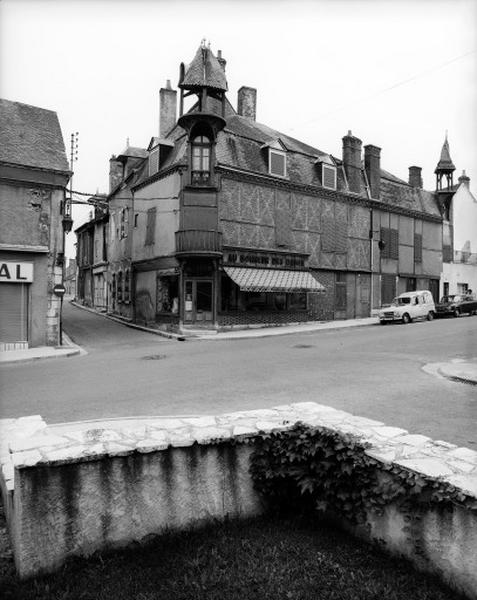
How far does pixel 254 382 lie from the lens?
996 centimetres

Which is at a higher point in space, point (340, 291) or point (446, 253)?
point (446, 253)

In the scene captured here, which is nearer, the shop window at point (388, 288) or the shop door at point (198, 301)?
the shop door at point (198, 301)

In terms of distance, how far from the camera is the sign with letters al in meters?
16.7

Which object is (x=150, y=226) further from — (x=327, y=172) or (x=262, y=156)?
(x=327, y=172)

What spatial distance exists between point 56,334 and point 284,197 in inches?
523

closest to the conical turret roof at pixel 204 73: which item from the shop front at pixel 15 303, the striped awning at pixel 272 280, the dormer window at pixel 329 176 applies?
the dormer window at pixel 329 176

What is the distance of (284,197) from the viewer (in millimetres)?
24500

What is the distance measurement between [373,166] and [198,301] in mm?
14911

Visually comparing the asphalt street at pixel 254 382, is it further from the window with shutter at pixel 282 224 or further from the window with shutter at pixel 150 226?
the window with shutter at pixel 150 226

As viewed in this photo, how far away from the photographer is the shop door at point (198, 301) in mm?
22141

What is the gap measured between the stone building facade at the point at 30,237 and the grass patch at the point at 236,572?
14661 millimetres

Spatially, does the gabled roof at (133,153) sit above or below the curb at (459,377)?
above

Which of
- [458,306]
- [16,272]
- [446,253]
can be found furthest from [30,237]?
[446,253]

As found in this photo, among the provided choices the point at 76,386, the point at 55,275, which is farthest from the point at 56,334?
the point at 76,386
